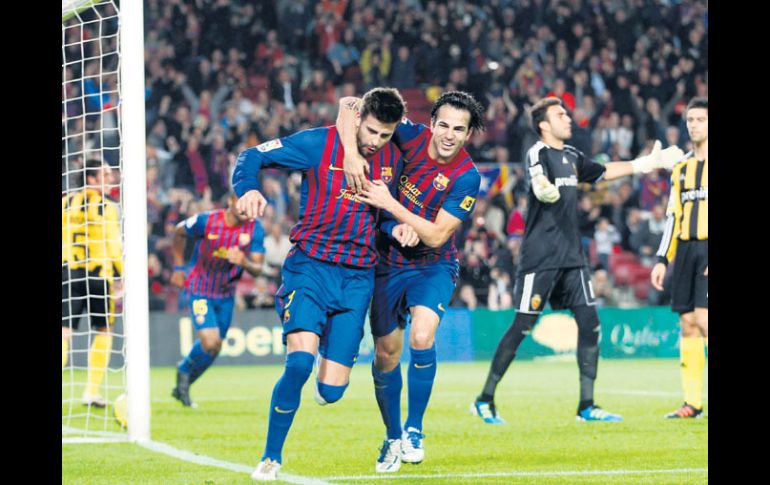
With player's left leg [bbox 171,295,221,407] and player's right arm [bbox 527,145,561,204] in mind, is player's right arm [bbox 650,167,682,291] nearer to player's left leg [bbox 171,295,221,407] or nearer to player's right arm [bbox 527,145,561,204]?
player's right arm [bbox 527,145,561,204]

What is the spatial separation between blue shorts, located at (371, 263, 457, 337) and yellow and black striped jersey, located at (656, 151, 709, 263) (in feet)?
10.0

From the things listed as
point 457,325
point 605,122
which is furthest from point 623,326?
point 605,122

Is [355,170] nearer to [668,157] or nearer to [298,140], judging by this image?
[298,140]

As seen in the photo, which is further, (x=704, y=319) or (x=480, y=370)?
(x=480, y=370)

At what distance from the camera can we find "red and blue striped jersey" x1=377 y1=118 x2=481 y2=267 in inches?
259

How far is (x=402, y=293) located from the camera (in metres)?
6.76

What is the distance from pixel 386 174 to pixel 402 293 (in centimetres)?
78

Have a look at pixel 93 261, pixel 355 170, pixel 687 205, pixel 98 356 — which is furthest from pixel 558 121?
pixel 98 356

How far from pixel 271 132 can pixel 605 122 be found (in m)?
6.09
